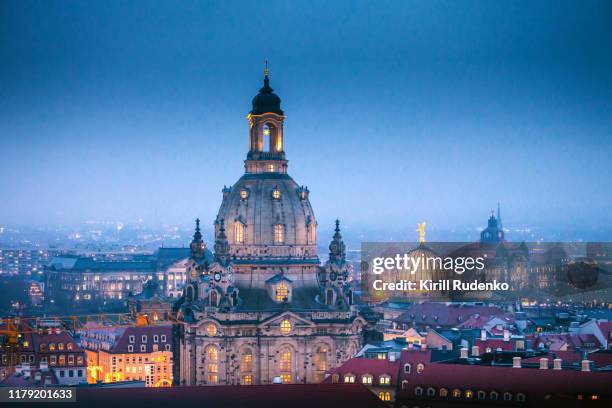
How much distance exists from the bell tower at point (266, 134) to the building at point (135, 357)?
1701cm

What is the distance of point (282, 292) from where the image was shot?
332ft

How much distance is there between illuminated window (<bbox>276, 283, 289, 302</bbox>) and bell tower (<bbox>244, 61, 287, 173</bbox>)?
7622mm

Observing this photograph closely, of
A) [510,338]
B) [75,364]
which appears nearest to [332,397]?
[510,338]

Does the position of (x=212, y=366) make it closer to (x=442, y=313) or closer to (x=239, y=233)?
(x=239, y=233)

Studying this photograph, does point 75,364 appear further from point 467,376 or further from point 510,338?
point 467,376

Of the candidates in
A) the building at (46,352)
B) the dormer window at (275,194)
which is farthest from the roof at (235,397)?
the building at (46,352)

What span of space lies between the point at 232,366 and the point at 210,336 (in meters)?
2.24

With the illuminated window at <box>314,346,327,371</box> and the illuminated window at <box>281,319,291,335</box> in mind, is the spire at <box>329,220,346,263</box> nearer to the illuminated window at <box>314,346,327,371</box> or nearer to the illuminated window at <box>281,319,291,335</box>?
the illuminated window at <box>281,319,291,335</box>

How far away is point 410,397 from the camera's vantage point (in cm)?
7900

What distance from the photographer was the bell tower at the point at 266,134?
104 m

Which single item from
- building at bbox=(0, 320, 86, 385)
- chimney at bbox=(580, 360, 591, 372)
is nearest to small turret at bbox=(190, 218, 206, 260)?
building at bbox=(0, 320, 86, 385)

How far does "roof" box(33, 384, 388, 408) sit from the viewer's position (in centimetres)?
5141

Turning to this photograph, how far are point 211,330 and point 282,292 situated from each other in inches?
204

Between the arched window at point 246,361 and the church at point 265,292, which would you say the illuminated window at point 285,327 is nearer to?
the church at point 265,292
